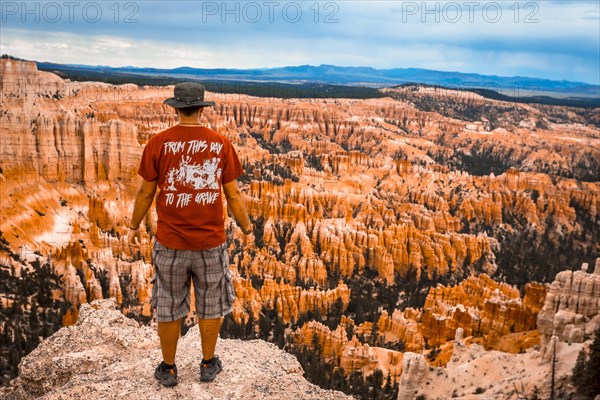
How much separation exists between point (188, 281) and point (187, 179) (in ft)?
3.49

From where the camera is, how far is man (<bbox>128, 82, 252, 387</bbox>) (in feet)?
14.7

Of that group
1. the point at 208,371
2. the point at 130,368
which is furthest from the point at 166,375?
the point at 130,368

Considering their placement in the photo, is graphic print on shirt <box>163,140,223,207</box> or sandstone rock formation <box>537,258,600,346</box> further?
sandstone rock formation <box>537,258,600,346</box>

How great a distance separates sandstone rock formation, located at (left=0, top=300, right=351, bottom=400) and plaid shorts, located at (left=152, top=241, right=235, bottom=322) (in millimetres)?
812

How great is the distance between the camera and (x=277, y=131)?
78250 millimetres

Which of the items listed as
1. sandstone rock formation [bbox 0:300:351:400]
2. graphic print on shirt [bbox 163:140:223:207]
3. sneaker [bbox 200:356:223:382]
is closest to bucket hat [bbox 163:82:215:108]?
graphic print on shirt [bbox 163:140:223:207]

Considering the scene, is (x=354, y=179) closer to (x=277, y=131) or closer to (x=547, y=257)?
(x=547, y=257)

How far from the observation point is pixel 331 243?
35.9 m

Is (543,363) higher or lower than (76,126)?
lower

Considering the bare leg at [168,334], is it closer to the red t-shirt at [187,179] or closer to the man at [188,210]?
the man at [188,210]

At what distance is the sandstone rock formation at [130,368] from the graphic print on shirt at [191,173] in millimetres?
1928

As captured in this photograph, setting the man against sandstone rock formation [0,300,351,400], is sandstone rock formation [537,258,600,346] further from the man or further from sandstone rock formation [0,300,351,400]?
the man

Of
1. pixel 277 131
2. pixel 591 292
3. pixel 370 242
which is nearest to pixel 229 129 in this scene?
pixel 277 131

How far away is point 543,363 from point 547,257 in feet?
93.7
